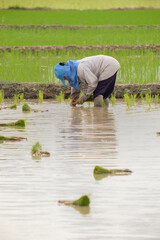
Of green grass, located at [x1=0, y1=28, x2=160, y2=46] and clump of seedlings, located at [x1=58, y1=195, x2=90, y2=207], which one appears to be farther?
green grass, located at [x1=0, y1=28, x2=160, y2=46]

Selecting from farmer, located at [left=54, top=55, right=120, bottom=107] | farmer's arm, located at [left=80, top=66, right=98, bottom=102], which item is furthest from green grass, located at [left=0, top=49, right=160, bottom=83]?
farmer's arm, located at [left=80, top=66, right=98, bottom=102]

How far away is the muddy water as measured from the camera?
2.76m

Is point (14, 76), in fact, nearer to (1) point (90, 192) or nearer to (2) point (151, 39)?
(2) point (151, 39)

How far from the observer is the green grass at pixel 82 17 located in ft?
68.2

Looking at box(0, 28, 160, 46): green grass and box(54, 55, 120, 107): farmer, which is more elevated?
box(54, 55, 120, 107): farmer

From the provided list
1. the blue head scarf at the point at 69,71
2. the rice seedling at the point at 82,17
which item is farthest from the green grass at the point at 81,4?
the blue head scarf at the point at 69,71

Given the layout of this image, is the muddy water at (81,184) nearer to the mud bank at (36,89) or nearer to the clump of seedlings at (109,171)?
the clump of seedlings at (109,171)

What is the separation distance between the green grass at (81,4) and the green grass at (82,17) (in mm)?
1257

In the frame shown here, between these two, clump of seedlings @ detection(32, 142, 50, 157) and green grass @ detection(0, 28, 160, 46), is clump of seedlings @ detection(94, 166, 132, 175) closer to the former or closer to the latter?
clump of seedlings @ detection(32, 142, 50, 157)

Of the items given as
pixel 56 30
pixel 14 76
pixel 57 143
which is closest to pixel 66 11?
pixel 56 30

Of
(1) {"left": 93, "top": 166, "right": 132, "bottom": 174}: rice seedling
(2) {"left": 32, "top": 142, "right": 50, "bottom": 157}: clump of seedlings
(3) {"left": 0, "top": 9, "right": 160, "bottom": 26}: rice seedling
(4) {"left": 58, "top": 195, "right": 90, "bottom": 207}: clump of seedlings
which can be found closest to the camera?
(4) {"left": 58, "top": 195, "right": 90, "bottom": 207}: clump of seedlings

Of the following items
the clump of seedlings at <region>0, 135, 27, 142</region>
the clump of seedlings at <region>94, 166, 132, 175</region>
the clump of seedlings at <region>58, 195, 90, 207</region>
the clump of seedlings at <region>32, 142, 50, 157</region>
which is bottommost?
the clump of seedlings at <region>0, 135, 27, 142</region>

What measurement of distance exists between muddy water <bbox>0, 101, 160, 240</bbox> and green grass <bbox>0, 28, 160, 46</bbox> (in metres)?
8.47

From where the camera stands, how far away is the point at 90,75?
7.48 metres
